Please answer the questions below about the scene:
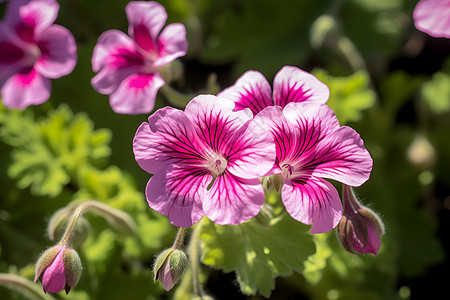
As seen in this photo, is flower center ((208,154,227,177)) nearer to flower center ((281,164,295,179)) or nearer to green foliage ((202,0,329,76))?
flower center ((281,164,295,179))

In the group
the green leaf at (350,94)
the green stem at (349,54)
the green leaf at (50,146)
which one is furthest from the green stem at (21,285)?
the green stem at (349,54)

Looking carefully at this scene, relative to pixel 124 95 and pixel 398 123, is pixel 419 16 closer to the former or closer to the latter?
pixel 124 95

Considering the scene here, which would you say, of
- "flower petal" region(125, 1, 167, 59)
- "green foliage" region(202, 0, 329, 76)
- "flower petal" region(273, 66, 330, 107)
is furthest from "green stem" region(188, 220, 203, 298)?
"green foliage" region(202, 0, 329, 76)

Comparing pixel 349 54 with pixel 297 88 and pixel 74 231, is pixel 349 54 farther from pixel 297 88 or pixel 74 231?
pixel 74 231

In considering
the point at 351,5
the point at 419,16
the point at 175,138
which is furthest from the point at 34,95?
the point at 351,5

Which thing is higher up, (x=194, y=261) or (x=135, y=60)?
(x=135, y=60)

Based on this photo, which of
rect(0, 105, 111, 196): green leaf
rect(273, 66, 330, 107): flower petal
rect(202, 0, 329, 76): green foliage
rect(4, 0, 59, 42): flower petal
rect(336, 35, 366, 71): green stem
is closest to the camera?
rect(273, 66, 330, 107): flower petal

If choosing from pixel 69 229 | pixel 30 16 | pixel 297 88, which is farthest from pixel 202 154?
pixel 30 16
